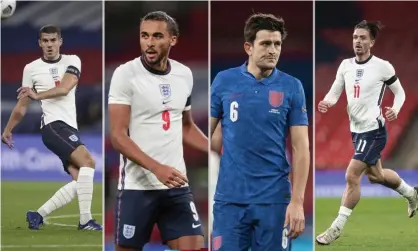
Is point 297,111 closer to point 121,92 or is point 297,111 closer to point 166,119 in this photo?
point 166,119

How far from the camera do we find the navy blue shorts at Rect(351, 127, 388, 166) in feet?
22.8

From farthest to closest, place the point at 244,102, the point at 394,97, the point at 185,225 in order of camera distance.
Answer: the point at 394,97 → the point at 185,225 → the point at 244,102

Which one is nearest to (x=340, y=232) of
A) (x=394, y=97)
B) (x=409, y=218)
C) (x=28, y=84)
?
(x=409, y=218)

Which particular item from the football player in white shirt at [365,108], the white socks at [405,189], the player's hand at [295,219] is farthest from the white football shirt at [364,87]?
the player's hand at [295,219]

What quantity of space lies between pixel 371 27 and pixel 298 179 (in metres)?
3.14

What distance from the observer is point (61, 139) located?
702 cm

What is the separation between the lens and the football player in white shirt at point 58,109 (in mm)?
7008

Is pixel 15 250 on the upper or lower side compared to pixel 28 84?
lower

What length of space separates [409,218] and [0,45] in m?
3.51

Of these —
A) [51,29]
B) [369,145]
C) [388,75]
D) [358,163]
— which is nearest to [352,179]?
[358,163]

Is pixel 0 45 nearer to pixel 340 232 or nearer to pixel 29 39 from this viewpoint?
pixel 29 39

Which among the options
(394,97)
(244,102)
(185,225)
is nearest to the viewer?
(244,102)

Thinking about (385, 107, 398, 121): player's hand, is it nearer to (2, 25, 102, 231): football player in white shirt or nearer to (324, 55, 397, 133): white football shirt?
(324, 55, 397, 133): white football shirt

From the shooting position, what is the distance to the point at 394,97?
6.95m
